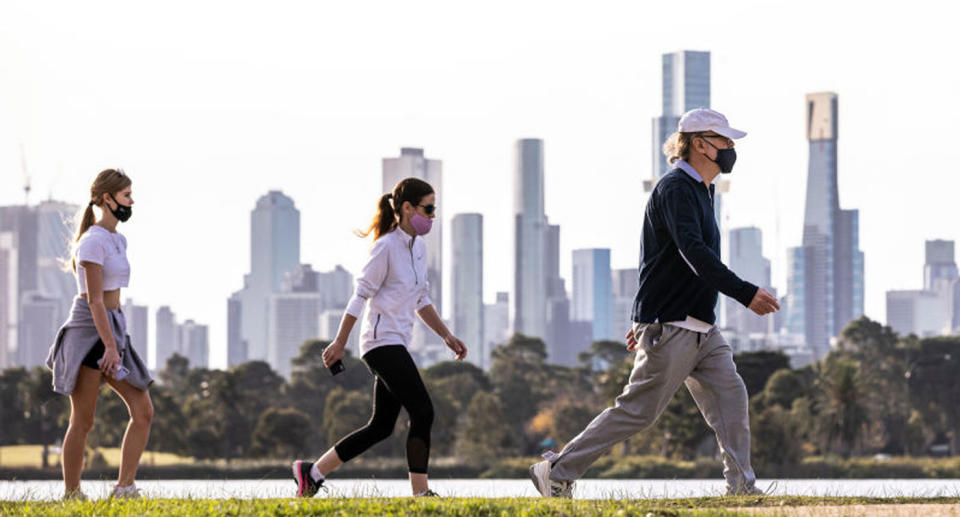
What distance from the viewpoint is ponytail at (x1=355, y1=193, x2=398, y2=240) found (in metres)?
11.0

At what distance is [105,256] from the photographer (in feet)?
36.8

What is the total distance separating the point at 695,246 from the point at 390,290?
2099 millimetres

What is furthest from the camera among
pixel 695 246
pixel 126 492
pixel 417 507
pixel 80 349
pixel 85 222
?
pixel 85 222

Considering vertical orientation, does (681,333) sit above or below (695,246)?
below

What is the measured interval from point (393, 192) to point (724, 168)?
2181mm

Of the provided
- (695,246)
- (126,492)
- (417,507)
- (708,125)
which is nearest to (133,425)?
(126,492)

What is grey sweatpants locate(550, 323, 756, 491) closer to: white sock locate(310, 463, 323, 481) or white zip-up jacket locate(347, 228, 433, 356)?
white zip-up jacket locate(347, 228, 433, 356)

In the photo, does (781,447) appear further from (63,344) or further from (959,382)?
(63,344)

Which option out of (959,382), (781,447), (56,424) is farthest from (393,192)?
(959,382)

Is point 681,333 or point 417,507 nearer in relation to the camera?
point 417,507

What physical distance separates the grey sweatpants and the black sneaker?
1.59 metres

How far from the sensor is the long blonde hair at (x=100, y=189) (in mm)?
11289

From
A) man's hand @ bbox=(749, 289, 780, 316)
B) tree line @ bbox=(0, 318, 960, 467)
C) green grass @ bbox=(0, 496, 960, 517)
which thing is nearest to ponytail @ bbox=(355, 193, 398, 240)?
green grass @ bbox=(0, 496, 960, 517)

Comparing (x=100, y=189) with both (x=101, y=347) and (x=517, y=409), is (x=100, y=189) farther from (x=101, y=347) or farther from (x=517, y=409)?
(x=517, y=409)
